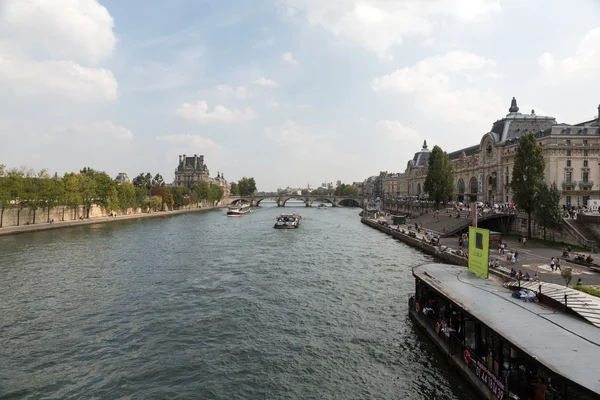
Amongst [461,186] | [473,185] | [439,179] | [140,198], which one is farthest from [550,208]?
[140,198]

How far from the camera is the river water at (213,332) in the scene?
14336 mm

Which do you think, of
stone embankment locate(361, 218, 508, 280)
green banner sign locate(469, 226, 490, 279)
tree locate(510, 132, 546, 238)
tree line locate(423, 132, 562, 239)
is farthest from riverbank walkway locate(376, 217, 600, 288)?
green banner sign locate(469, 226, 490, 279)

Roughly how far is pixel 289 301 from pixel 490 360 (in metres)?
13.9

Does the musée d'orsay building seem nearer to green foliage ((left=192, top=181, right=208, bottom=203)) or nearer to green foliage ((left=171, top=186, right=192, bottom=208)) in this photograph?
green foliage ((left=171, top=186, right=192, bottom=208))

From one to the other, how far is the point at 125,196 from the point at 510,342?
343 ft

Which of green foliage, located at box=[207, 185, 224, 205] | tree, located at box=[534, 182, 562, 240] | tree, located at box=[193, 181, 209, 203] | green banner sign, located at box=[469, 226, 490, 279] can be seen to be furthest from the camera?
green foliage, located at box=[207, 185, 224, 205]

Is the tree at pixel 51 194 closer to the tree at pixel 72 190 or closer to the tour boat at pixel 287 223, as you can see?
the tree at pixel 72 190

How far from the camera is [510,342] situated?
11.7 metres

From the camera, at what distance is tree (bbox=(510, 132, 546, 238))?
4519cm

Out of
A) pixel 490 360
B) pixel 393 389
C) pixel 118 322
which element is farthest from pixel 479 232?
pixel 118 322

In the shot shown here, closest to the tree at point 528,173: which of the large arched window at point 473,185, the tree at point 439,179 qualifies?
the tree at point 439,179

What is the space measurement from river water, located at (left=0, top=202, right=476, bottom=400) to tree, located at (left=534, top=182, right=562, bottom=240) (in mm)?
16354

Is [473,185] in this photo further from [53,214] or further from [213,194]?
[213,194]

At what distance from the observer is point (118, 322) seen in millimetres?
20594
